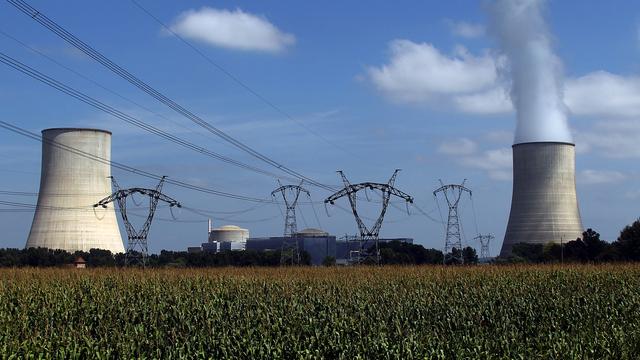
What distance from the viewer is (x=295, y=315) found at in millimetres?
18797

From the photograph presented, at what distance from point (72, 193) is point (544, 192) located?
3199cm

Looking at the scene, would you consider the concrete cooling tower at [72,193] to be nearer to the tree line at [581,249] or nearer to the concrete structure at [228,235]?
Result: the tree line at [581,249]

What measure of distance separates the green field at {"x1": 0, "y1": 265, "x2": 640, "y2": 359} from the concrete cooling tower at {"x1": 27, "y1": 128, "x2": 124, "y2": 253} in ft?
69.4

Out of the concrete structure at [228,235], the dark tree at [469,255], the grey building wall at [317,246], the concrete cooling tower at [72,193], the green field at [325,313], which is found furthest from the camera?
the concrete structure at [228,235]

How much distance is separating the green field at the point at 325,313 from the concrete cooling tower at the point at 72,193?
833 inches

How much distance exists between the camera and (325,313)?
1930 cm

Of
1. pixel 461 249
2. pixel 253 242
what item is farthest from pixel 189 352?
pixel 253 242

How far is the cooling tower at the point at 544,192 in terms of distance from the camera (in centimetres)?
5384

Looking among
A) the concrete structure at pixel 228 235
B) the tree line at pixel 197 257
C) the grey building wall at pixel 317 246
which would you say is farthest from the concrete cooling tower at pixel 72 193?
the concrete structure at pixel 228 235

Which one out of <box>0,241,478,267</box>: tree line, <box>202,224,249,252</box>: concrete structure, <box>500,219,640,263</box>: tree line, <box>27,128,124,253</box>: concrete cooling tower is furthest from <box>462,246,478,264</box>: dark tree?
<box>202,224,249,252</box>: concrete structure

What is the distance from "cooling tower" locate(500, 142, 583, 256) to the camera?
5384 cm

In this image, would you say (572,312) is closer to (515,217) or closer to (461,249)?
(515,217)

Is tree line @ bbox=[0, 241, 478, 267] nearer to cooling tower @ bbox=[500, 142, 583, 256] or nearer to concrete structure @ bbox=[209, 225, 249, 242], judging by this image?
cooling tower @ bbox=[500, 142, 583, 256]

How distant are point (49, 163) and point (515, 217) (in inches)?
1316
